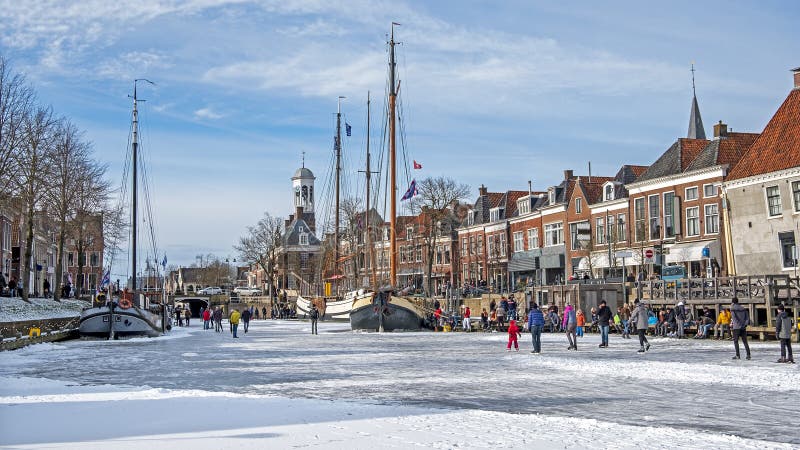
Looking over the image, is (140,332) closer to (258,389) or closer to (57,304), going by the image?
(57,304)

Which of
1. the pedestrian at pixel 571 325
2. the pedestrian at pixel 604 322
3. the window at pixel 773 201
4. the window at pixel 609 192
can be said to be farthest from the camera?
the window at pixel 609 192

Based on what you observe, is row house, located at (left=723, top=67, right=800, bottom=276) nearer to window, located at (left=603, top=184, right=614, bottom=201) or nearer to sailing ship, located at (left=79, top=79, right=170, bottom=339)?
window, located at (left=603, top=184, right=614, bottom=201)

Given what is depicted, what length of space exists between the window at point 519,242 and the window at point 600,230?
11.9 meters

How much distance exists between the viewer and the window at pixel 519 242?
7762 cm

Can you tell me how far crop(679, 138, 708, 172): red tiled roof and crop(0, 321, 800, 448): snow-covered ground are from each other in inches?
1264

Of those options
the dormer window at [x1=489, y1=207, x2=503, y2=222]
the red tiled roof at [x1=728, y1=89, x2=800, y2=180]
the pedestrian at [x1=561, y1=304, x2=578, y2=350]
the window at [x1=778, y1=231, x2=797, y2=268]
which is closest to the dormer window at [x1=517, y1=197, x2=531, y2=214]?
the dormer window at [x1=489, y1=207, x2=503, y2=222]

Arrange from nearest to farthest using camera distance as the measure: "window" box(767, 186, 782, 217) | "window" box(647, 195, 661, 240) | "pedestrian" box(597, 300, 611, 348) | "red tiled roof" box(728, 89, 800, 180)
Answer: "pedestrian" box(597, 300, 611, 348), "red tiled roof" box(728, 89, 800, 180), "window" box(767, 186, 782, 217), "window" box(647, 195, 661, 240)

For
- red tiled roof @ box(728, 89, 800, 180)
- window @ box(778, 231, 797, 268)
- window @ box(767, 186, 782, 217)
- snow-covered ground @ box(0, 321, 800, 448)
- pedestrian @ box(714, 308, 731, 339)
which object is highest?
red tiled roof @ box(728, 89, 800, 180)

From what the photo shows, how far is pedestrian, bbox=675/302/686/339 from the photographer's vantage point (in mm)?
38938

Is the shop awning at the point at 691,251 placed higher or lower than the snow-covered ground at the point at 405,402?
higher

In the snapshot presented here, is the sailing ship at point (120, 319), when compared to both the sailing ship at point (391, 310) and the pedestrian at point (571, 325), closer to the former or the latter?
the sailing ship at point (391, 310)

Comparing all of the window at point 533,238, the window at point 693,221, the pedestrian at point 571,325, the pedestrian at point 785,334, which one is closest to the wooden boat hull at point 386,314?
the window at point 693,221

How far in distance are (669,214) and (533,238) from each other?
64.2 ft

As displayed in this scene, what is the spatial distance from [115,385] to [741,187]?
35.8 meters
